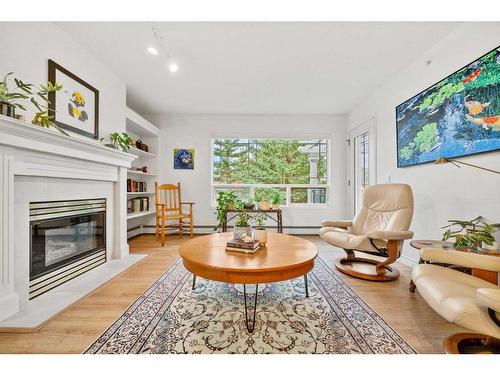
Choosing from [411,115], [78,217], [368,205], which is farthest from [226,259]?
[411,115]

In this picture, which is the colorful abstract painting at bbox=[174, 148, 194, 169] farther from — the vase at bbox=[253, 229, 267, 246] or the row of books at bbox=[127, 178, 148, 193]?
the vase at bbox=[253, 229, 267, 246]

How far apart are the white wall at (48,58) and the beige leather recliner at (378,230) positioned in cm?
313

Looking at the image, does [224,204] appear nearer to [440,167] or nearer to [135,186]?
[135,186]

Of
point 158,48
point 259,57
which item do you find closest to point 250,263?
point 259,57

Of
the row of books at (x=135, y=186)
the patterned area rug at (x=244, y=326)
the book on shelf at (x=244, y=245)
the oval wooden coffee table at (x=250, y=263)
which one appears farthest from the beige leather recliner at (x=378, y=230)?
the row of books at (x=135, y=186)

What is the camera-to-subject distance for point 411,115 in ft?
8.51

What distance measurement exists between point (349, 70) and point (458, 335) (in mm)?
2795

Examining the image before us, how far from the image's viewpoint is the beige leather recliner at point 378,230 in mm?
2127

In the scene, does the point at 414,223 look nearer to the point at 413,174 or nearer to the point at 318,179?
the point at 413,174

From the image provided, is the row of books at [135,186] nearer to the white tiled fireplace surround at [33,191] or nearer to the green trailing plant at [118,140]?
the green trailing plant at [118,140]

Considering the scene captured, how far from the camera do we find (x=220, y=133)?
4.43 meters

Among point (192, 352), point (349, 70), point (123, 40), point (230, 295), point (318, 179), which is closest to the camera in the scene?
point (192, 352)

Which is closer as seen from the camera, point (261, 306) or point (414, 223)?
point (261, 306)

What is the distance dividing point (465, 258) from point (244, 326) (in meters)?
1.47
